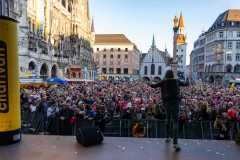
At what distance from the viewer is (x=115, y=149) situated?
8625 mm

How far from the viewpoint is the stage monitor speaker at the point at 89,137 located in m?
8.91

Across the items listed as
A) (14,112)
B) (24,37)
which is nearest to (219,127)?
(14,112)

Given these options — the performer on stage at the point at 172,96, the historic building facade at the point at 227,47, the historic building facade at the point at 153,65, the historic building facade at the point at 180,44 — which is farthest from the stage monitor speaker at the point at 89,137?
the historic building facade at the point at 153,65

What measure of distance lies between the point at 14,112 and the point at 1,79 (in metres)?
0.94

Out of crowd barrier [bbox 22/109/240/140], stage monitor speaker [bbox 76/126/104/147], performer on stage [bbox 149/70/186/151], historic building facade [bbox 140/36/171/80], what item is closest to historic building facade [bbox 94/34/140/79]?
historic building facade [bbox 140/36/171/80]

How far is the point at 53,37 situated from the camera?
6334cm

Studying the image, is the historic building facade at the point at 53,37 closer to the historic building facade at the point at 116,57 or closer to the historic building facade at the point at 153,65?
the historic building facade at the point at 116,57

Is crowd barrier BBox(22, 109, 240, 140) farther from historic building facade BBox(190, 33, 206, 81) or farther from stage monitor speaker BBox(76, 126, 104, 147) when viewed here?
historic building facade BBox(190, 33, 206, 81)

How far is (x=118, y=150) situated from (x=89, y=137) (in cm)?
92

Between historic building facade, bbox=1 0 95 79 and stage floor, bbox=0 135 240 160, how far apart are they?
26.1 meters

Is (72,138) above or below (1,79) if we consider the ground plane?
below

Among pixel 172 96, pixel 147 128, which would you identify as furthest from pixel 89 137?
pixel 147 128

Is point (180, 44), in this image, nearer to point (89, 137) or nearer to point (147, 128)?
point (147, 128)

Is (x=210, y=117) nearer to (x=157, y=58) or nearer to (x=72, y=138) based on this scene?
(x=72, y=138)
